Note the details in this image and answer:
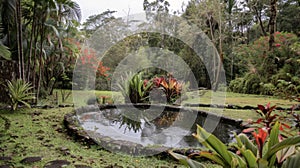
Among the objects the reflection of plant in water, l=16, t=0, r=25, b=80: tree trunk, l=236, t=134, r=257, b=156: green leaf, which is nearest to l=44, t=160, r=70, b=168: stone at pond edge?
l=236, t=134, r=257, b=156: green leaf

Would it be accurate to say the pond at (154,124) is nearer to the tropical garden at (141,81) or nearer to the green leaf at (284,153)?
the tropical garden at (141,81)

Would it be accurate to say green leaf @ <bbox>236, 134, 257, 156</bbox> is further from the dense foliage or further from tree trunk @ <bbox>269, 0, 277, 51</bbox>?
tree trunk @ <bbox>269, 0, 277, 51</bbox>

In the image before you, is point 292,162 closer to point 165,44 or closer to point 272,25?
point 272,25

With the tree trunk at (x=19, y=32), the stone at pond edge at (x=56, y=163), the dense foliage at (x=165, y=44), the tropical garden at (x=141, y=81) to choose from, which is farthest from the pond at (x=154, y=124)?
the dense foliage at (x=165, y=44)

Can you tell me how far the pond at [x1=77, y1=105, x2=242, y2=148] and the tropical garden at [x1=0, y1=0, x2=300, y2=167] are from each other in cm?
36

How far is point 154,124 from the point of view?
440 cm

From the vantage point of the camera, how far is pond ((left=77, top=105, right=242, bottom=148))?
3371 mm

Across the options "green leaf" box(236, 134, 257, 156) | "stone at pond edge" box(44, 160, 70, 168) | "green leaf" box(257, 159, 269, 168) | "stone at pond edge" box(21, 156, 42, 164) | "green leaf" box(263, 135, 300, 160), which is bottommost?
"stone at pond edge" box(44, 160, 70, 168)

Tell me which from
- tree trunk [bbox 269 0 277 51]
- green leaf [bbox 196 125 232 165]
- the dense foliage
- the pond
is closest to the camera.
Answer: green leaf [bbox 196 125 232 165]

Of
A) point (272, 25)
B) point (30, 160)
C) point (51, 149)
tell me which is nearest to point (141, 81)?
point (51, 149)

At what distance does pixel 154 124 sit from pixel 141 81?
2239 mm

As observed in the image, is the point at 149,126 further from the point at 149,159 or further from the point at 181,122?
the point at 149,159

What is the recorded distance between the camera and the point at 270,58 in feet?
32.6

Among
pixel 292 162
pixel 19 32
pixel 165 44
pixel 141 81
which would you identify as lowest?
pixel 292 162
